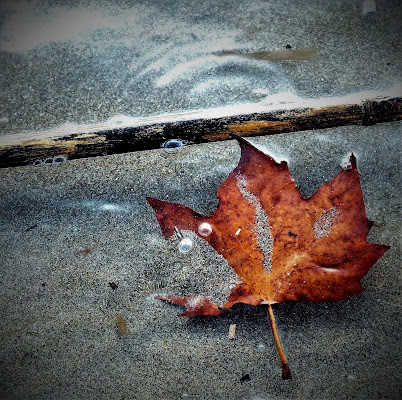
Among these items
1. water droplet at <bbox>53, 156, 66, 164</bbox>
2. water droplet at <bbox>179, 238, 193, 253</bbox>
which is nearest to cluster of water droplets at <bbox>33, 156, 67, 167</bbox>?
water droplet at <bbox>53, 156, 66, 164</bbox>

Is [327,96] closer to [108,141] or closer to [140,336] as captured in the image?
[108,141]

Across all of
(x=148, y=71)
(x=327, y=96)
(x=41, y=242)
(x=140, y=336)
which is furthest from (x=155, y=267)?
(x=327, y=96)

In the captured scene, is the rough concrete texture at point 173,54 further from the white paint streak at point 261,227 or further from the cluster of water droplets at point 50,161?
the white paint streak at point 261,227

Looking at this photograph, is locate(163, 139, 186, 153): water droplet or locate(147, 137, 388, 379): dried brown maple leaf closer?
locate(147, 137, 388, 379): dried brown maple leaf

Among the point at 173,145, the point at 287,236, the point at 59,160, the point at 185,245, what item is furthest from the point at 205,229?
the point at 59,160

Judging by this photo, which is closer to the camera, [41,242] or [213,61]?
[41,242]

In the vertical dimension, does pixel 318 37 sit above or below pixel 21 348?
above

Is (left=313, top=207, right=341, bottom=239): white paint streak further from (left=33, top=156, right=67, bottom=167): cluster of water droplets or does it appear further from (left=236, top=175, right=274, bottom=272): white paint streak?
(left=33, top=156, right=67, bottom=167): cluster of water droplets
